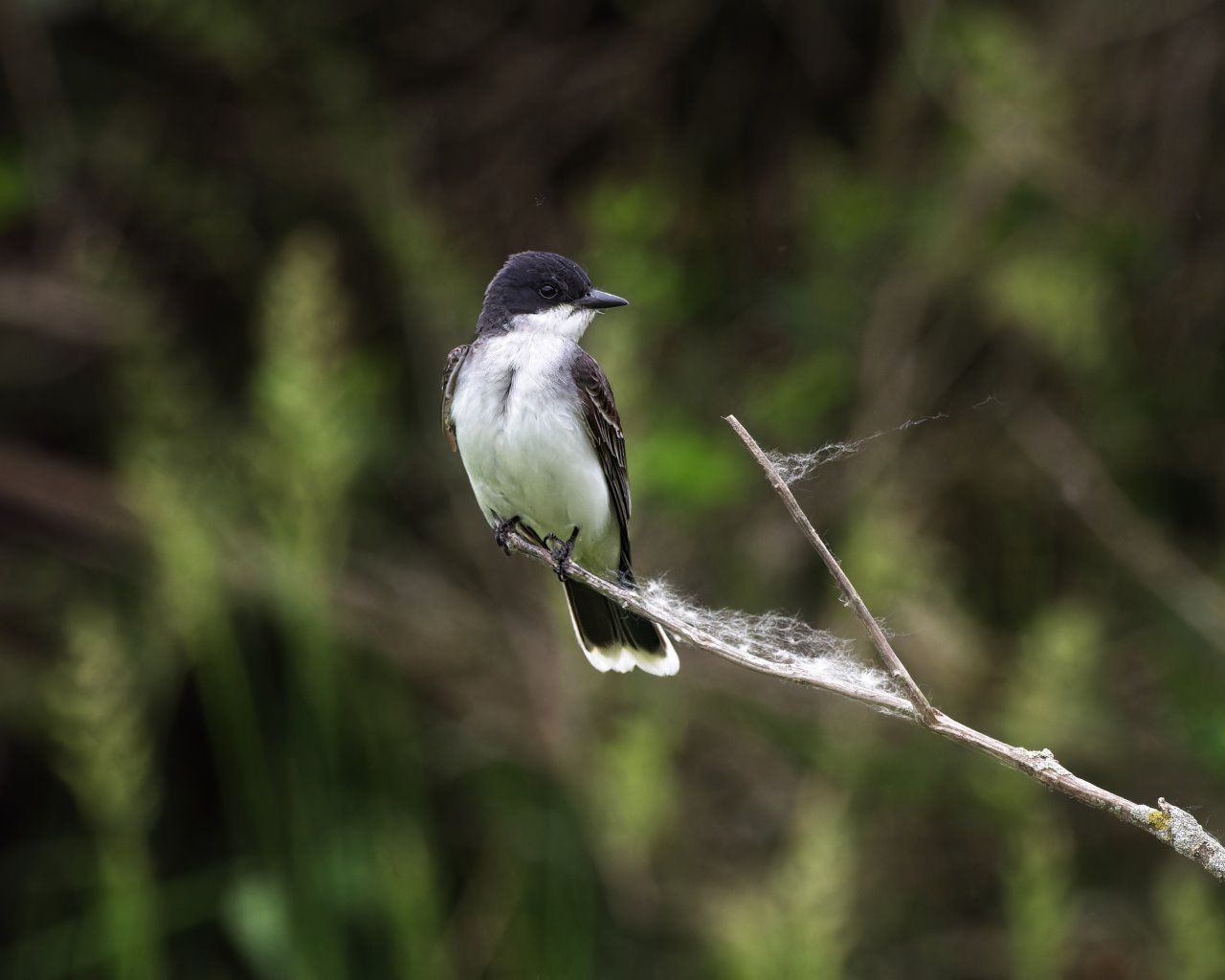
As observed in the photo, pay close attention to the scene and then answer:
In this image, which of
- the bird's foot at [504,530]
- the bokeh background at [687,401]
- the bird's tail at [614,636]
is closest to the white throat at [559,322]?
the bird's foot at [504,530]

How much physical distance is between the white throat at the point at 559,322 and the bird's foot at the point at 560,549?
39 cm

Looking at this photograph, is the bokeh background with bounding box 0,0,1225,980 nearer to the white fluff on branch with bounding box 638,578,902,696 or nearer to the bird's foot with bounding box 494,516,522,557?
the bird's foot with bounding box 494,516,522,557

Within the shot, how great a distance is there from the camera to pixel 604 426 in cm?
318

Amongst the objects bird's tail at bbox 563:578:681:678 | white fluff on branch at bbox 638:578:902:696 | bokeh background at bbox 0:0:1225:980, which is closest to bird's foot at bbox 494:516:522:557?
bird's tail at bbox 563:578:681:678

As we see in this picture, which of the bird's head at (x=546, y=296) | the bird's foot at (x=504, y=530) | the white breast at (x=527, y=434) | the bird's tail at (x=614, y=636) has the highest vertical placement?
the bird's head at (x=546, y=296)

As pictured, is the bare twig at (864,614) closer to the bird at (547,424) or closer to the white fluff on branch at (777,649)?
the white fluff on branch at (777,649)

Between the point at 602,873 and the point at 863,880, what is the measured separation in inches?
44.6

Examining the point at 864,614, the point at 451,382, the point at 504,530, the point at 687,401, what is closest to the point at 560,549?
the point at 504,530

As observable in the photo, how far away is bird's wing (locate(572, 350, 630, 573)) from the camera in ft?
10.3

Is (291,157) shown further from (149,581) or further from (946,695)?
(946,695)

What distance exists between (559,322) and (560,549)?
440 millimetres

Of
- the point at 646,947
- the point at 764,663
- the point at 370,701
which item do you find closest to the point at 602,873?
the point at 646,947

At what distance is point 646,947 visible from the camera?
4414mm

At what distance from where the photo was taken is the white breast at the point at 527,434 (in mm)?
2977
